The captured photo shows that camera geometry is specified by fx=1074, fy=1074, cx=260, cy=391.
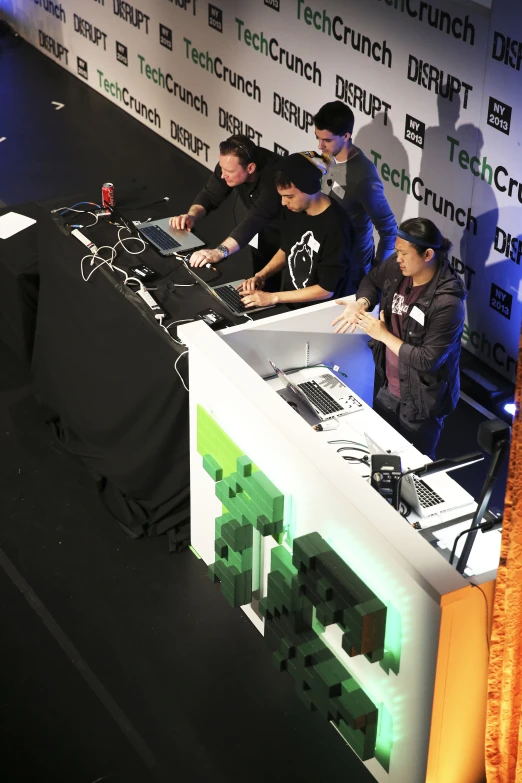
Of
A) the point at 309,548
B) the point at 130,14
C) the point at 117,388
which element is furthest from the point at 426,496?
the point at 130,14

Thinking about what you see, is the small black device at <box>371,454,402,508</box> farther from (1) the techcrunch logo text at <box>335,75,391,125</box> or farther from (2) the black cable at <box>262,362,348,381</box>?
(1) the techcrunch logo text at <box>335,75,391,125</box>

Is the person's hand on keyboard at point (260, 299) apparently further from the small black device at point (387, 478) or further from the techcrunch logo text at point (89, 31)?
the techcrunch logo text at point (89, 31)

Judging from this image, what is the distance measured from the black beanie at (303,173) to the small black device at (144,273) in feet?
2.61

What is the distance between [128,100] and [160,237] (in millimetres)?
3615

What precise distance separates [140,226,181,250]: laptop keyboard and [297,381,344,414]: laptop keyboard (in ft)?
4.00

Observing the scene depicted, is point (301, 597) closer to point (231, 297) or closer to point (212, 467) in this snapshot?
point (212, 467)

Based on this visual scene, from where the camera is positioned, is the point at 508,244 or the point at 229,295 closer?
the point at 229,295

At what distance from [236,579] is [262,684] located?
40 cm

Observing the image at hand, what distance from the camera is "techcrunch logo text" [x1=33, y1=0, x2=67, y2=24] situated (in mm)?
8809

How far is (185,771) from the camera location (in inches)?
146

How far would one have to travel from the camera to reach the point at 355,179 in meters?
5.17

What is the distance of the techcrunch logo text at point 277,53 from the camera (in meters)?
6.37

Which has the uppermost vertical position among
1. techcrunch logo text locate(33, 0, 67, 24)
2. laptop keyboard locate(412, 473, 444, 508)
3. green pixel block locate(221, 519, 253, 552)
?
laptop keyboard locate(412, 473, 444, 508)

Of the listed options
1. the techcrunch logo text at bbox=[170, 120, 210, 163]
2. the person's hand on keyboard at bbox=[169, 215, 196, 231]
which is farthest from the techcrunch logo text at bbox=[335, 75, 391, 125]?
the techcrunch logo text at bbox=[170, 120, 210, 163]
